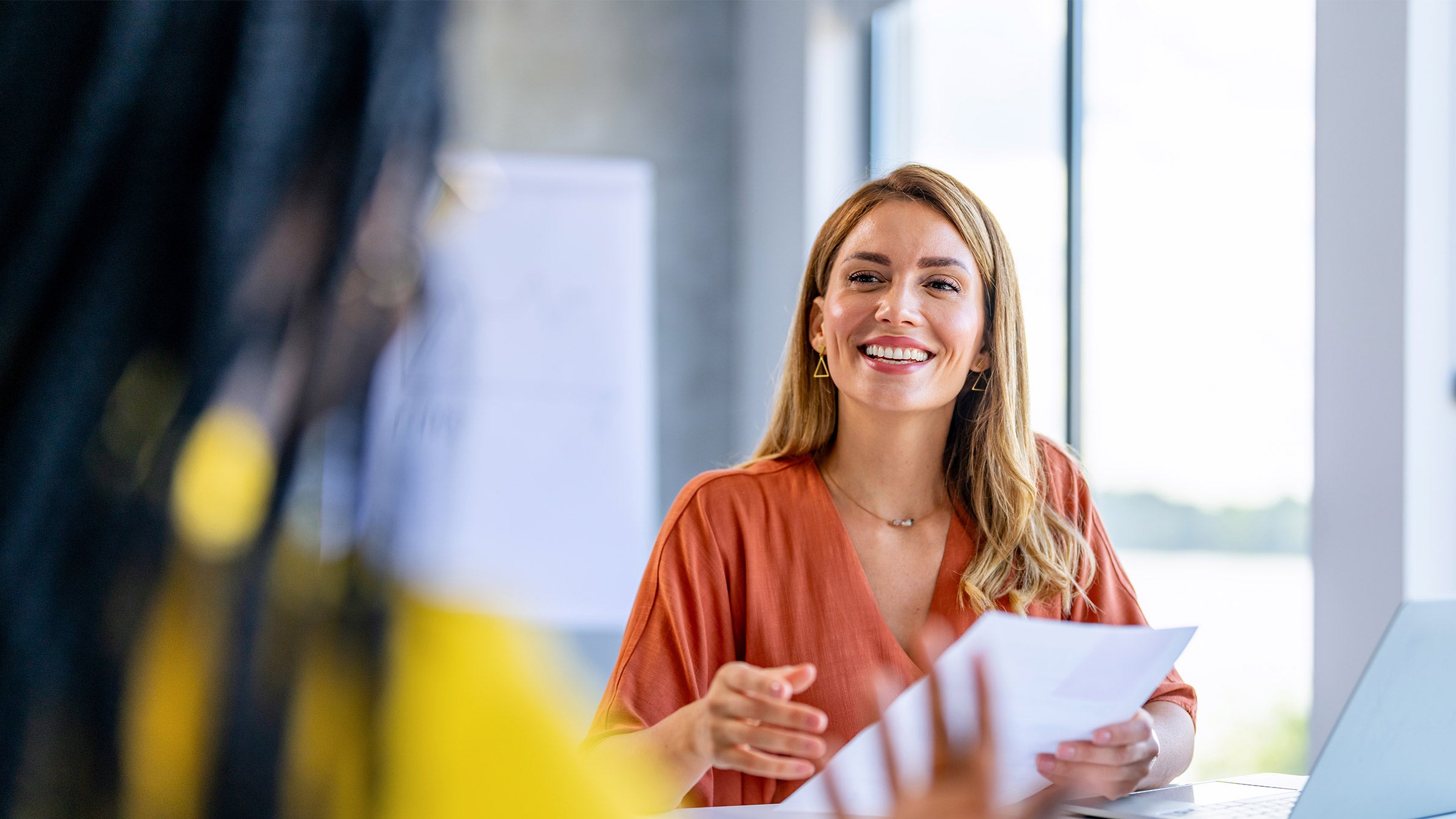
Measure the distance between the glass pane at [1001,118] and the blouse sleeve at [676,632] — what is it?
138 centimetres

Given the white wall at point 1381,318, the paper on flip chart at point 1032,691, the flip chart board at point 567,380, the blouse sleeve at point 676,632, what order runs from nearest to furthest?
the paper on flip chart at point 1032,691
the blouse sleeve at point 676,632
the white wall at point 1381,318
the flip chart board at point 567,380

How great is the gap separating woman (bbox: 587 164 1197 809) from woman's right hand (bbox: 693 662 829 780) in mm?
269

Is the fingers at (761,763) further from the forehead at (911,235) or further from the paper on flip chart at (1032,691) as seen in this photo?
the forehead at (911,235)

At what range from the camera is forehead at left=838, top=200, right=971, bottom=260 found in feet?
6.04

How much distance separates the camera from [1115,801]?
1333 mm

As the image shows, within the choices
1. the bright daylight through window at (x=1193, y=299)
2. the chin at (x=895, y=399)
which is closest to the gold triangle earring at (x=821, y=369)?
the chin at (x=895, y=399)

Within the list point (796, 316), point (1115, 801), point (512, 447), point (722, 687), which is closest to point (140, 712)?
point (722, 687)

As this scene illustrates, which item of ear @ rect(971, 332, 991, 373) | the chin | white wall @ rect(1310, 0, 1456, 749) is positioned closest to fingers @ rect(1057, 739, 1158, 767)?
the chin

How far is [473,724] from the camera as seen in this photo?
42 centimetres

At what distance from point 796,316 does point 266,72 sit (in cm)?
160

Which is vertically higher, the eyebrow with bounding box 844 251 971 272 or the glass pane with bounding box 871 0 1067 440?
the glass pane with bounding box 871 0 1067 440

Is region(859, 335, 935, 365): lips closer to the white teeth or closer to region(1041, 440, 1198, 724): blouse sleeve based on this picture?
the white teeth

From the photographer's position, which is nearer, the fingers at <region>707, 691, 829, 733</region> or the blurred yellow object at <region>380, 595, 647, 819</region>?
the blurred yellow object at <region>380, 595, 647, 819</region>

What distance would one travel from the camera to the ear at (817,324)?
1.96 metres
